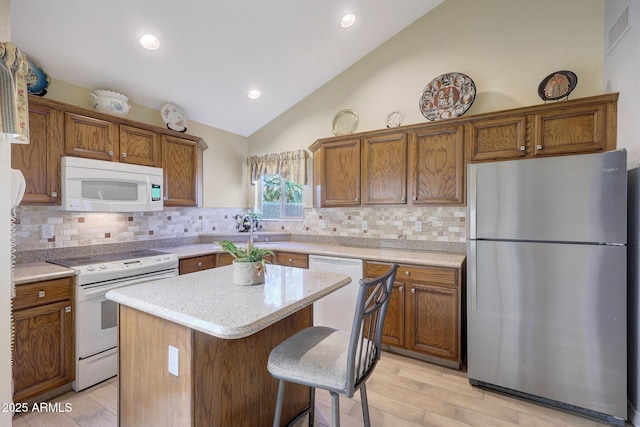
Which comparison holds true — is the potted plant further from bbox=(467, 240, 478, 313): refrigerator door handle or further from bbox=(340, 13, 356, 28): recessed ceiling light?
bbox=(340, 13, 356, 28): recessed ceiling light

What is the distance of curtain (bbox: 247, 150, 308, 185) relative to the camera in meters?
4.03

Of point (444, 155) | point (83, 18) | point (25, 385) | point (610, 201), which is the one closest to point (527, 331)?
point (610, 201)

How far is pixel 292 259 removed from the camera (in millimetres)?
3334

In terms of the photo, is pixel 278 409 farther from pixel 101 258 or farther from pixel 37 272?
pixel 101 258

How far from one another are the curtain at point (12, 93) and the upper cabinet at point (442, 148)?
2605 mm

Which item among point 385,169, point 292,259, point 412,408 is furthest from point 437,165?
point 412,408

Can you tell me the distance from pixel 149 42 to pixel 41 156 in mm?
1351

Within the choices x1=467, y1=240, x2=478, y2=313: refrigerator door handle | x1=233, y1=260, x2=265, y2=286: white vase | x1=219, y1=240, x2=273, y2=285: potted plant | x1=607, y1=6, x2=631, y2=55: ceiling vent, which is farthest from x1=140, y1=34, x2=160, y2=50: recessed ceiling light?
x1=607, y1=6, x2=631, y2=55: ceiling vent

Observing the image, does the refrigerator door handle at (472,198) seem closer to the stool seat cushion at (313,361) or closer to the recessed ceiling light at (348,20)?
the stool seat cushion at (313,361)

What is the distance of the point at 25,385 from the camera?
1.95m

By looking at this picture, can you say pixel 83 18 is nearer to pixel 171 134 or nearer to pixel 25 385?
pixel 171 134

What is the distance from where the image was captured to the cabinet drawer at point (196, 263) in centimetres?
296

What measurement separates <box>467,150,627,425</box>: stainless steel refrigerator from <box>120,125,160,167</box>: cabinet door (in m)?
3.13

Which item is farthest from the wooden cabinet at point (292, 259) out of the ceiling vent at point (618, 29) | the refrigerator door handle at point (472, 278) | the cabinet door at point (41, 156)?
the ceiling vent at point (618, 29)
